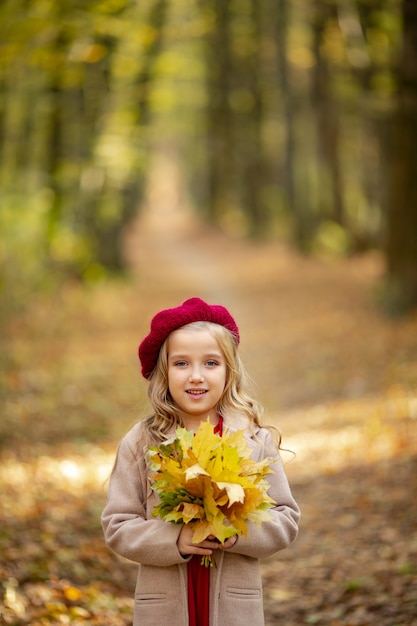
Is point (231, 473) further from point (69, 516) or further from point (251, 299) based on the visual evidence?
point (251, 299)

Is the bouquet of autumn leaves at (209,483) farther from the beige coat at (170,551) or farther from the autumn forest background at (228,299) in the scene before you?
the autumn forest background at (228,299)

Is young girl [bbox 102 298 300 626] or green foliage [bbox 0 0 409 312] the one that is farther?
green foliage [bbox 0 0 409 312]

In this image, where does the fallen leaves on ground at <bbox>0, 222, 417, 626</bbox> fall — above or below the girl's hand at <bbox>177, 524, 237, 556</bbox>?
above

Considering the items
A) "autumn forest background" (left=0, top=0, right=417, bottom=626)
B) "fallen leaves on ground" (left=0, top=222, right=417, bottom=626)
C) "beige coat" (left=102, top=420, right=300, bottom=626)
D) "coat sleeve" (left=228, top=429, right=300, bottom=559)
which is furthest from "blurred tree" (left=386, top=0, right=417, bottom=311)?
"beige coat" (left=102, top=420, right=300, bottom=626)

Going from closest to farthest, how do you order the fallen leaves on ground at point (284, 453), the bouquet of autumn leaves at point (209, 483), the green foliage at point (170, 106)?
the bouquet of autumn leaves at point (209, 483) → the fallen leaves on ground at point (284, 453) → the green foliage at point (170, 106)

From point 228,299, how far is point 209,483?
14489 mm

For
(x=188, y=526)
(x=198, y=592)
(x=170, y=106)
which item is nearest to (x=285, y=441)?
(x=198, y=592)

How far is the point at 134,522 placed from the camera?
9.64 ft

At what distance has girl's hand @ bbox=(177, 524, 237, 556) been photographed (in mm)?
2807

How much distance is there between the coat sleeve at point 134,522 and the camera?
9.36ft

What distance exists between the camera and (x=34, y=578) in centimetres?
483

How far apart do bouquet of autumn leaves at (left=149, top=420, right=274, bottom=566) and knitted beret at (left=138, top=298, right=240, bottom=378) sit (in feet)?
1.56

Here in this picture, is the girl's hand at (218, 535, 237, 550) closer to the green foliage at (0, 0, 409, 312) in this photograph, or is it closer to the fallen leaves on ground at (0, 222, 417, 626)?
the fallen leaves on ground at (0, 222, 417, 626)

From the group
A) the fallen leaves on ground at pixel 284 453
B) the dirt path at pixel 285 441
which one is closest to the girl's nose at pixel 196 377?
the dirt path at pixel 285 441
